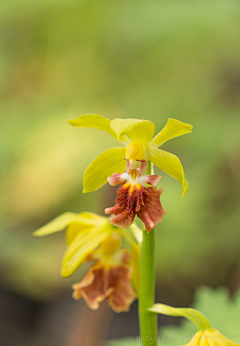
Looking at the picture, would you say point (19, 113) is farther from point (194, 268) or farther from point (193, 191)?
point (194, 268)

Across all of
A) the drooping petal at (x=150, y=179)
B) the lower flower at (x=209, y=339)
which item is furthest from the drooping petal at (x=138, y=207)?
the lower flower at (x=209, y=339)

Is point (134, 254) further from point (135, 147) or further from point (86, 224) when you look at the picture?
point (135, 147)

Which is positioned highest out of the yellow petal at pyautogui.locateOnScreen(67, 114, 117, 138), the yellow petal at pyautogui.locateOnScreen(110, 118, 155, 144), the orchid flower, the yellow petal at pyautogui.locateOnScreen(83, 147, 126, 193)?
the yellow petal at pyautogui.locateOnScreen(67, 114, 117, 138)

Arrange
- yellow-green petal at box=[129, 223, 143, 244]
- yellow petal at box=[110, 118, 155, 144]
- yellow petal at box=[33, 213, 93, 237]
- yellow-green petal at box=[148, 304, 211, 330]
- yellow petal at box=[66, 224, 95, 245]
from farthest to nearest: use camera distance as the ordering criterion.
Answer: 1. yellow petal at box=[66, 224, 95, 245]
2. yellow petal at box=[33, 213, 93, 237]
3. yellow-green petal at box=[129, 223, 143, 244]
4. yellow-green petal at box=[148, 304, 211, 330]
5. yellow petal at box=[110, 118, 155, 144]

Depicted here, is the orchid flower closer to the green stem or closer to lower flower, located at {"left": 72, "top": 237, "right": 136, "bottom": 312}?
lower flower, located at {"left": 72, "top": 237, "right": 136, "bottom": 312}

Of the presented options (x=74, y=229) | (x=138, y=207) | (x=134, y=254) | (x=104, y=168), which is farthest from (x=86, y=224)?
(x=138, y=207)

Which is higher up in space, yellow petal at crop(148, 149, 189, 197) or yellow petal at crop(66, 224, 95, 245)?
yellow petal at crop(148, 149, 189, 197)

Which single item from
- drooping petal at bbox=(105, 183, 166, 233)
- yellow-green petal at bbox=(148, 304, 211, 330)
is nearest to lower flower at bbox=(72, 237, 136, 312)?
yellow-green petal at bbox=(148, 304, 211, 330)
